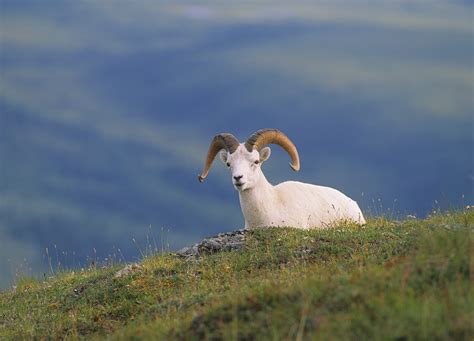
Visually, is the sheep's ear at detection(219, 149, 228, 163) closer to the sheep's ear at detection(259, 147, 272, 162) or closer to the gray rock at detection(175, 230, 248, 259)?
the sheep's ear at detection(259, 147, 272, 162)

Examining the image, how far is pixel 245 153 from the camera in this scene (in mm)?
16281

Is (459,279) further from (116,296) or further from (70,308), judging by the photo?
(70,308)

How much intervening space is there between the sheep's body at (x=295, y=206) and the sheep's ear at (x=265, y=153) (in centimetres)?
44

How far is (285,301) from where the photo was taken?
777cm

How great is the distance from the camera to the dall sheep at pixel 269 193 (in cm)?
1628

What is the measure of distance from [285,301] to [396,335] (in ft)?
5.16

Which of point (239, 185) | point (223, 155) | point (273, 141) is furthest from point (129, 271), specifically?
point (273, 141)

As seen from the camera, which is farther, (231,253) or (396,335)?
(231,253)

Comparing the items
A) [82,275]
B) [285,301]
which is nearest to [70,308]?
[82,275]

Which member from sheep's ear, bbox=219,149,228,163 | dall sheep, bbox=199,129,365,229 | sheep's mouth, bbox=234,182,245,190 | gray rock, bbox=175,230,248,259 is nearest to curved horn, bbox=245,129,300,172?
dall sheep, bbox=199,129,365,229

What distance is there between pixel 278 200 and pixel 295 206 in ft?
1.34

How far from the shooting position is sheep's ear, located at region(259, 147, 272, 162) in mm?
16750

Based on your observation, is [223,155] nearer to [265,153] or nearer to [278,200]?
[265,153]

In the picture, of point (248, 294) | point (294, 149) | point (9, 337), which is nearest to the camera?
point (248, 294)
